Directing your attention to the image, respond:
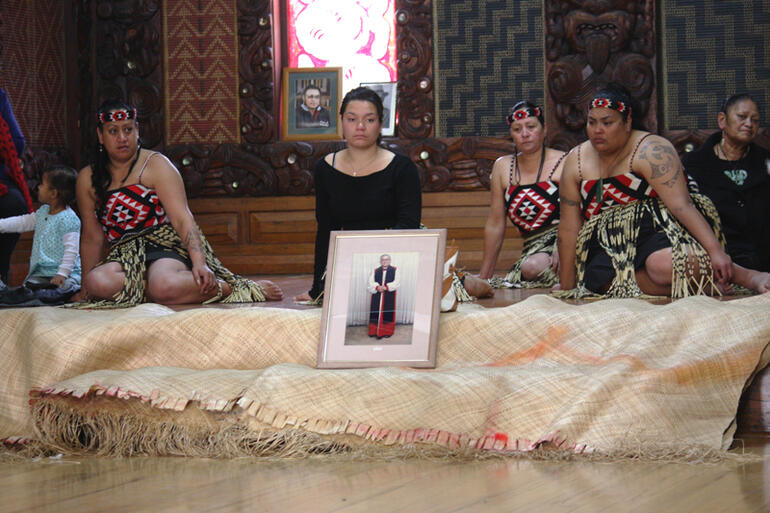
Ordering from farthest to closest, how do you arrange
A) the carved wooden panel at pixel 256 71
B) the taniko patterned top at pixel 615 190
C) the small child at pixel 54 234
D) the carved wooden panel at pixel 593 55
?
1. the carved wooden panel at pixel 256 71
2. the carved wooden panel at pixel 593 55
3. the small child at pixel 54 234
4. the taniko patterned top at pixel 615 190

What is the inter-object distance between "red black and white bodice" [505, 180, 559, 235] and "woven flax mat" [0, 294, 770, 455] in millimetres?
1759

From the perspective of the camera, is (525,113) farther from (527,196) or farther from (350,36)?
(350,36)

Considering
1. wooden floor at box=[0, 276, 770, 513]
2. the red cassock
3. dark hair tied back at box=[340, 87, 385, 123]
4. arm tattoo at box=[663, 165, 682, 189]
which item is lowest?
wooden floor at box=[0, 276, 770, 513]

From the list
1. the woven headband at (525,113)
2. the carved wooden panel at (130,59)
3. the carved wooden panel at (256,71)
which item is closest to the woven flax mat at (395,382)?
the woven headband at (525,113)

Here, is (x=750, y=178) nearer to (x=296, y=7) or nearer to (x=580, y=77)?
(x=580, y=77)

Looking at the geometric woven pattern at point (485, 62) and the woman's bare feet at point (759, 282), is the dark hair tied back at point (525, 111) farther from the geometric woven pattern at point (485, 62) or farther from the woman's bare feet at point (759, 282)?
the geometric woven pattern at point (485, 62)

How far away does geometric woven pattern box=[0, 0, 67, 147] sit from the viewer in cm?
568

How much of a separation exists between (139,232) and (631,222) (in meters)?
1.91

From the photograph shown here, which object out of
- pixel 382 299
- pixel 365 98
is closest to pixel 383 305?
pixel 382 299

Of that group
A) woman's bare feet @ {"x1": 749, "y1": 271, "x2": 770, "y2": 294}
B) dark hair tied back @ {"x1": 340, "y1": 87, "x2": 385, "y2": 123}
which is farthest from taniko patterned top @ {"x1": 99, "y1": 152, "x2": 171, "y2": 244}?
woman's bare feet @ {"x1": 749, "y1": 271, "x2": 770, "y2": 294}

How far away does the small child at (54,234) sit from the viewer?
441cm

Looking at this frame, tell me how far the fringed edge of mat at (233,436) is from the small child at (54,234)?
2.26 meters

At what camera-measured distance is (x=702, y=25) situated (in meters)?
5.77

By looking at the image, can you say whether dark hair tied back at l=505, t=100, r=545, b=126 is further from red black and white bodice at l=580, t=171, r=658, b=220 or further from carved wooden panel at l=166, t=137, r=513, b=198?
carved wooden panel at l=166, t=137, r=513, b=198
